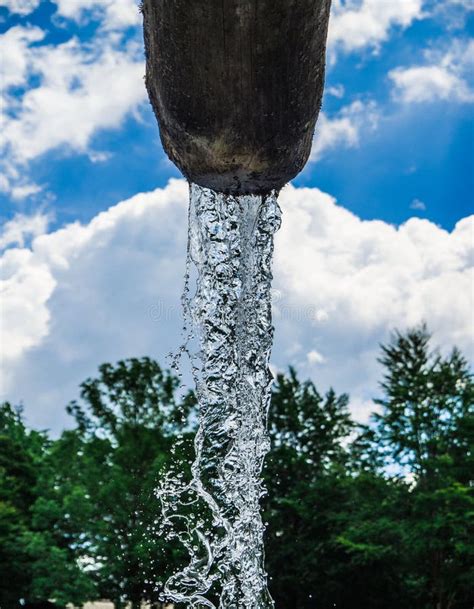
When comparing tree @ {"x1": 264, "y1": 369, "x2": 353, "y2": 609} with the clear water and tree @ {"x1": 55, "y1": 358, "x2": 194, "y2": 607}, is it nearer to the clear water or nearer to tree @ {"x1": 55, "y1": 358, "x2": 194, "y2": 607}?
tree @ {"x1": 55, "y1": 358, "x2": 194, "y2": 607}

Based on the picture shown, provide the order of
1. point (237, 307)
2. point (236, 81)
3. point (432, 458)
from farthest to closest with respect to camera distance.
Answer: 1. point (432, 458)
2. point (237, 307)
3. point (236, 81)

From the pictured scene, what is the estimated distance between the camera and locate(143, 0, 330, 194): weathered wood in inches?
58.3

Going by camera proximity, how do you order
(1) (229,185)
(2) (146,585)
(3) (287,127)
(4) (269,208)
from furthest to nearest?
(2) (146,585) → (4) (269,208) → (1) (229,185) → (3) (287,127)

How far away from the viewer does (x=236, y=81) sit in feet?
5.08

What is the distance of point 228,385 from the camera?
13.3ft

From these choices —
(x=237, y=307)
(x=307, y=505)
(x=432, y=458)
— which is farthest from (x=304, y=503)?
(x=237, y=307)

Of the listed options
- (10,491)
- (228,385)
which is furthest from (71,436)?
(228,385)

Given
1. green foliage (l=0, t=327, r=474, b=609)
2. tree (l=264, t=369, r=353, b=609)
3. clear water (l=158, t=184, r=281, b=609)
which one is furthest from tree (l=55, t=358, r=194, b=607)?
clear water (l=158, t=184, r=281, b=609)

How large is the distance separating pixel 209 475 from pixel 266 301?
47.4 ft

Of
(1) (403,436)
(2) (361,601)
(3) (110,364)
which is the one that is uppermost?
(3) (110,364)

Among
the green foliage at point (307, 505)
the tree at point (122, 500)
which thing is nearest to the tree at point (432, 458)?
the green foliage at point (307, 505)

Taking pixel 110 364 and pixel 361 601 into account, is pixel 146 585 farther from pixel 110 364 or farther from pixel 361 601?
pixel 110 364

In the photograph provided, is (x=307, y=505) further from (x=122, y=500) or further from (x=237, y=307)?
(x=237, y=307)

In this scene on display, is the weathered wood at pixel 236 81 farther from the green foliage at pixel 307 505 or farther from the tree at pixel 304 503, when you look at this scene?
the tree at pixel 304 503
